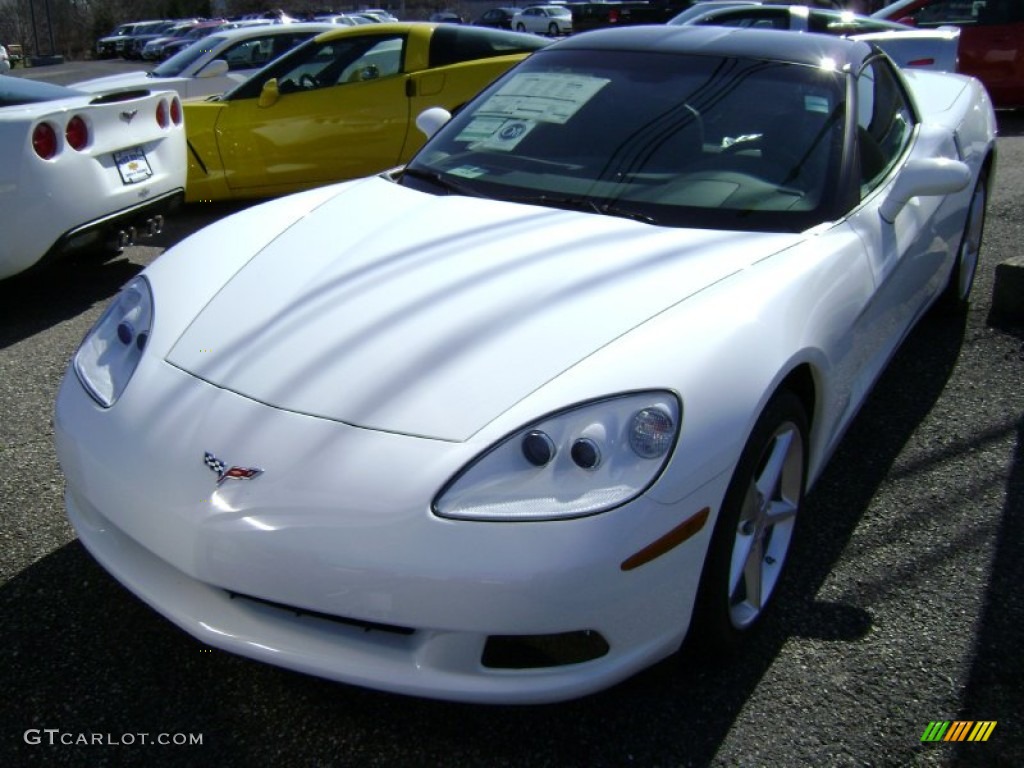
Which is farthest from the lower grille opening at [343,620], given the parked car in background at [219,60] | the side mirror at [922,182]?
the parked car in background at [219,60]

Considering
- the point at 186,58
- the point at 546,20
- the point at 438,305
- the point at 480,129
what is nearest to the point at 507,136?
the point at 480,129

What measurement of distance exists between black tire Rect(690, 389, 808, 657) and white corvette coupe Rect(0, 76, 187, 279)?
3717 millimetres

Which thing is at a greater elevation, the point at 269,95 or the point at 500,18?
the point at 269,95

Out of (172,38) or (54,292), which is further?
(172,38)

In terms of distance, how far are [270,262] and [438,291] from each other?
551 millimetres

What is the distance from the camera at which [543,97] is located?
3.54 m

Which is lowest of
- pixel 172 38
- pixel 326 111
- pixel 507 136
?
pixel 172 38

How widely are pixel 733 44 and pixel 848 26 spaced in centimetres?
721

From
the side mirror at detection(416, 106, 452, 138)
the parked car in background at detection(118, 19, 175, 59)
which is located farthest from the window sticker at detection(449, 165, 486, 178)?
the parked car in background at detection(118, 19, 175, 59)

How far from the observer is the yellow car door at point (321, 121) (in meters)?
7.12

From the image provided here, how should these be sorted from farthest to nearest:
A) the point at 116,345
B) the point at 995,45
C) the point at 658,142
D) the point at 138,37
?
the point at 138,37
the point at 995,45
the point at 658,142
the point at 116,345

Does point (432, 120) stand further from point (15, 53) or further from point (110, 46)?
point (110, 46)

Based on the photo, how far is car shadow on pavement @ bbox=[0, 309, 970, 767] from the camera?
7.09 ft

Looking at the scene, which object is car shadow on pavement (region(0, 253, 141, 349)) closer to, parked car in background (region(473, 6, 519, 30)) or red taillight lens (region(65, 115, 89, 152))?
red taillight lens (region(65, 115, 89, 152))
